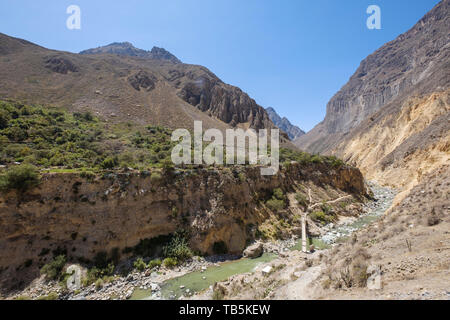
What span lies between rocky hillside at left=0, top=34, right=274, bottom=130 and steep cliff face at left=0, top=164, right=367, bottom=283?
28960 millimetres

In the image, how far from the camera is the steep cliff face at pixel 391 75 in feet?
279

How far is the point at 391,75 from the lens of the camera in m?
106

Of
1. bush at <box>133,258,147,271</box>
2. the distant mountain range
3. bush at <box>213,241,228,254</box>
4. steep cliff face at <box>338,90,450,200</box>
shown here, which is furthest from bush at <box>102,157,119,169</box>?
steep cliff face at <box>338,90,450,200</box>

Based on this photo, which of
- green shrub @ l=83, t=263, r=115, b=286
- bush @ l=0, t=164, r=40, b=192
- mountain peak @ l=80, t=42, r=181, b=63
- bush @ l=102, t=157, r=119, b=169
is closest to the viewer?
green shrub @ l=83, t=263, r=115, b=286

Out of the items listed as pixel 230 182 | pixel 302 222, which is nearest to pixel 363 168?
pixel 302 222

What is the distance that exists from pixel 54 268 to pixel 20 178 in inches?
255

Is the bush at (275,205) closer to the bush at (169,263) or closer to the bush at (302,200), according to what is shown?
the bush at (302,200)

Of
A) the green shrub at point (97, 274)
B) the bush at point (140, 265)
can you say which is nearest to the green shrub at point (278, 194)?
the bush at point (140, 265)

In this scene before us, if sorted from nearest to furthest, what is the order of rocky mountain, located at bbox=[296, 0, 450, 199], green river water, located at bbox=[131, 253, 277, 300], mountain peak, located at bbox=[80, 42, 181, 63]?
green river water, located at bbox=[131, 253, 277, 300], rocky mountain, located at bbox=[296, 0, 450, 199], mountain peak, located at bbox=[80, 42, 181, 63]

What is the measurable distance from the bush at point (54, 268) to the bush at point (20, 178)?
214 inches

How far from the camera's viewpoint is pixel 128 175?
16062 millimetres

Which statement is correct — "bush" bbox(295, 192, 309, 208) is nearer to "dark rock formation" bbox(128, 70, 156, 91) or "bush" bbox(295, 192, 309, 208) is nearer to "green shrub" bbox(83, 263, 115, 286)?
"green shrub" bbox(83, 263, 115, 286)

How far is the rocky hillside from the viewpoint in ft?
128
